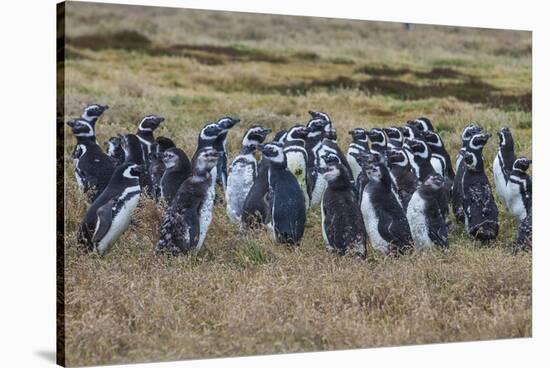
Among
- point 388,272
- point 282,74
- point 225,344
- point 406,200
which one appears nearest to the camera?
point 225,344

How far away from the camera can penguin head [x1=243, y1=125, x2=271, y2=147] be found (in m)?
9.38

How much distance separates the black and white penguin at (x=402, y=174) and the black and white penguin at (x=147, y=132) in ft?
6.73

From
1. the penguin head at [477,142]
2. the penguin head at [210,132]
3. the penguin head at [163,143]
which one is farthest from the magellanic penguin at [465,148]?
the penguin head at [163,143]

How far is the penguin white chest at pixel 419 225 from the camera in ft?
30.0

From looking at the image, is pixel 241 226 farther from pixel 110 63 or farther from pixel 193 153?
pixel 110 63

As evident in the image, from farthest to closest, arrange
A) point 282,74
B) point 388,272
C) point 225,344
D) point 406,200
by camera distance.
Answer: point 282,74 → point 406,200 → point 388,272 → point 225,344

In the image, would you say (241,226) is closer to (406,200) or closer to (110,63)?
(406,200)

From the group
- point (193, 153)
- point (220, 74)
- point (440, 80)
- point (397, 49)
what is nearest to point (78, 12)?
point (193, 153)

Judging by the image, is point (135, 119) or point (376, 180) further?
point (135, 119)

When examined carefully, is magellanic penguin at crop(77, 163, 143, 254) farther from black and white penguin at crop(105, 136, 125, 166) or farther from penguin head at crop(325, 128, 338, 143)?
penguin head at crop(325, 128, 338, 143)

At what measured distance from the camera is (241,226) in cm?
893

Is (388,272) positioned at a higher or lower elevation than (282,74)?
lower

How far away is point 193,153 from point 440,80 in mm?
2541

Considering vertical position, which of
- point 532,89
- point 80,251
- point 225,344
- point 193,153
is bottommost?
point 225,344
